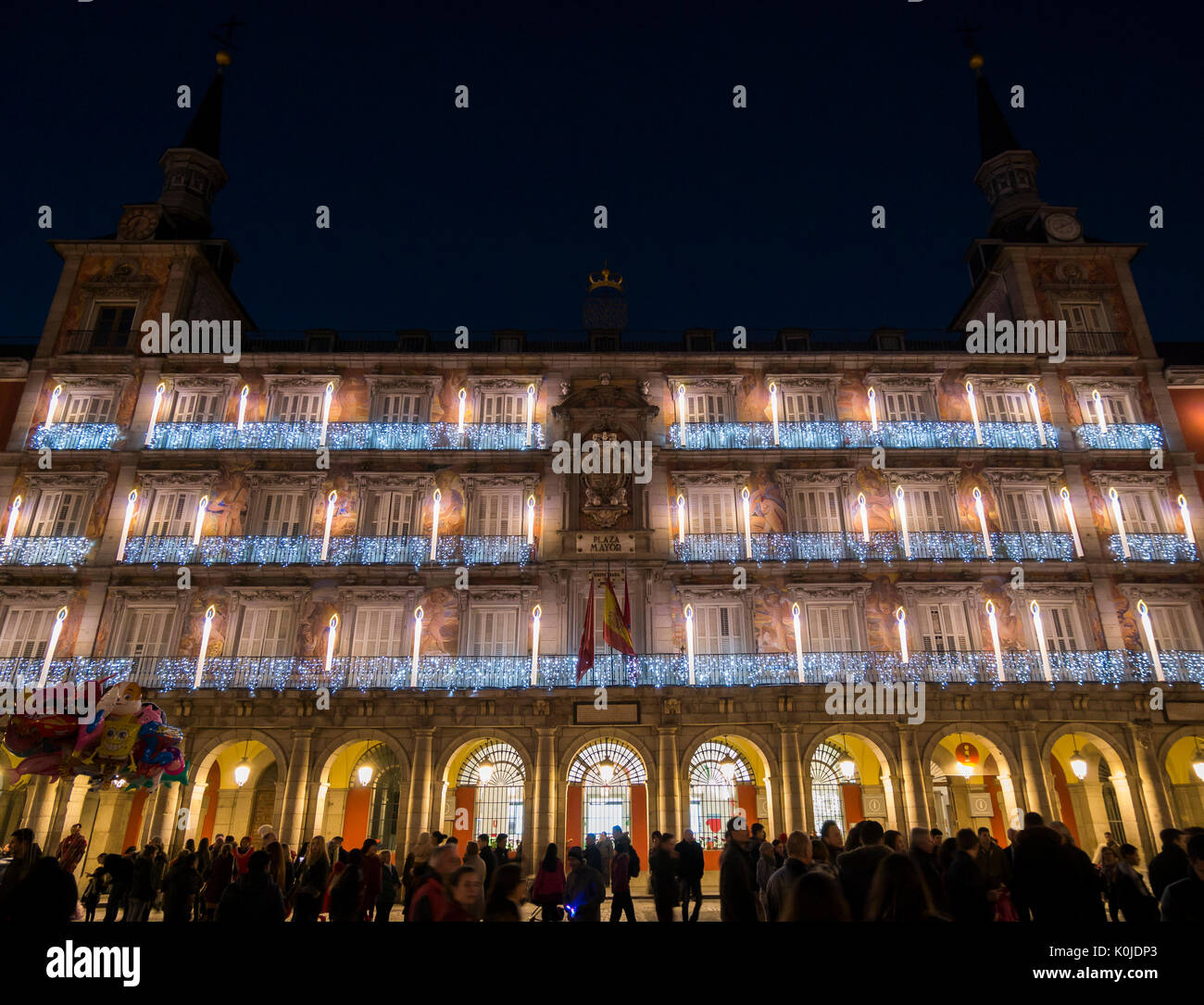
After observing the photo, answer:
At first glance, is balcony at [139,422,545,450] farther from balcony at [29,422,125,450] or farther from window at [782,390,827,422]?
window at [782,390,827,422]

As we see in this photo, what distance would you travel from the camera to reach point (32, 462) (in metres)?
23.8

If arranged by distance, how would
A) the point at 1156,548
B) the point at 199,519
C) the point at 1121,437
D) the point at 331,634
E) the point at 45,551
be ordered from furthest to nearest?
the point at 1121,437
the point at 199,519
the point at 1156,548
the point at 45,551
the point at 331,634

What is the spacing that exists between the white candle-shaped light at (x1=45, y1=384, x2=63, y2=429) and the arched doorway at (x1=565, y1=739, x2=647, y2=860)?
1955cm

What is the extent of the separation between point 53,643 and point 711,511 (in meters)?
19.1

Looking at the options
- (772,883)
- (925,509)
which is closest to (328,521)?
(925,509)

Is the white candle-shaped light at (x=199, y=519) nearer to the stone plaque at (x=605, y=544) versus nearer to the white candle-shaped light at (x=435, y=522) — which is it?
the white candle-shaped light at (x=435, y=522)

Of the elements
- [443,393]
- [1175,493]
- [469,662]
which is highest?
[443,393]

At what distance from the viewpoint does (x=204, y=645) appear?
22.0m

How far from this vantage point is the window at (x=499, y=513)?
23750 millimetres

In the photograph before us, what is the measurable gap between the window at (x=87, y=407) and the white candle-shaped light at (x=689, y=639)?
19320 mm

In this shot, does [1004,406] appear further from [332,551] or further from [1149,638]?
[332,551]
